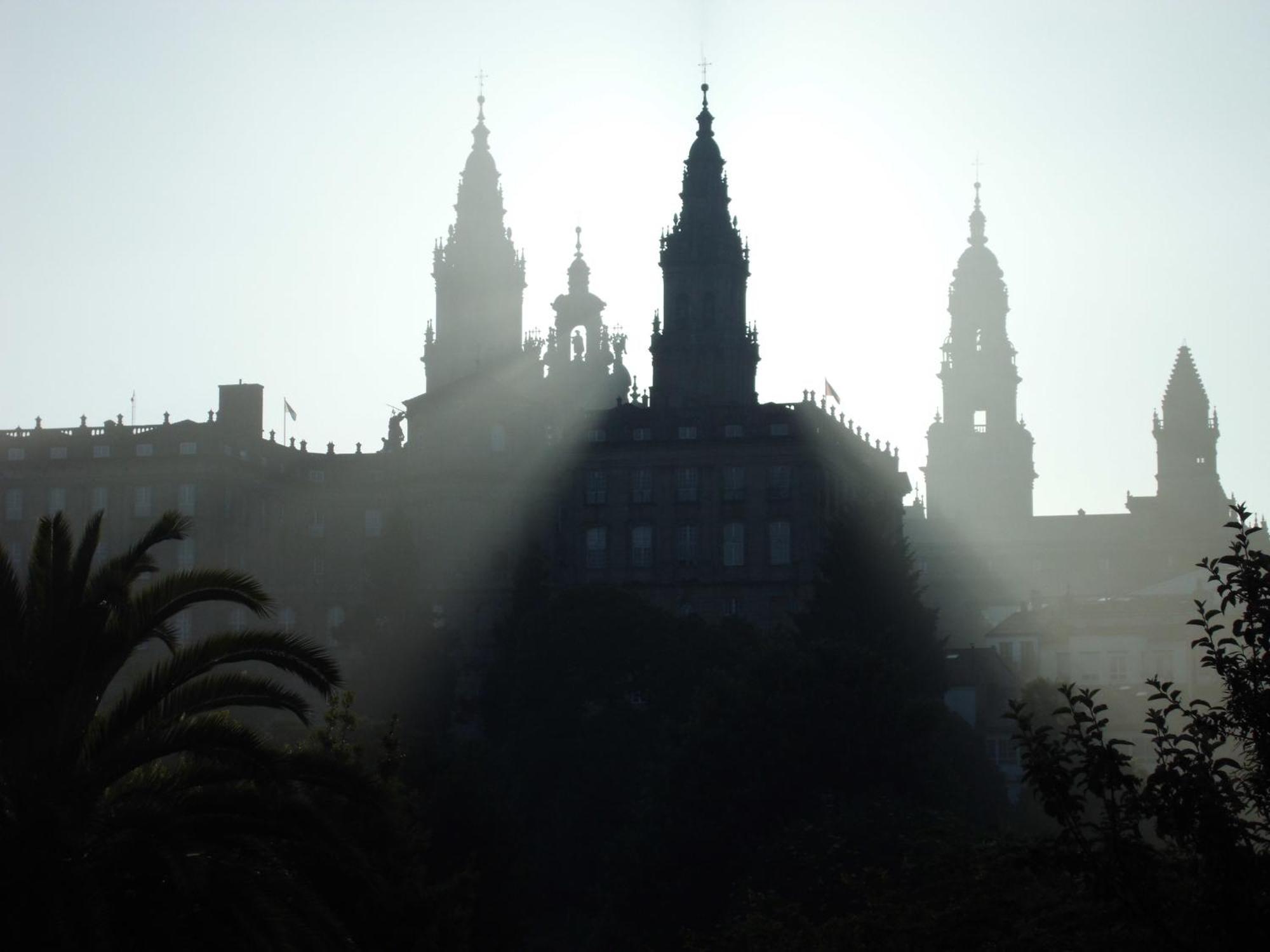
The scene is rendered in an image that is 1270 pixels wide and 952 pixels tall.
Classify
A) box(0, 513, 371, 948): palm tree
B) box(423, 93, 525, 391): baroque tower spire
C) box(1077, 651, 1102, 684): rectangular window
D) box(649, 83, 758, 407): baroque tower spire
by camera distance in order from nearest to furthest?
box(0, 513, 371, 948): palm tree → box(1077, 651, 1102, 684): rectangular window → box(649, 83, 758, 407): baroque tower spire → box(423, 93, 525, 391): baroque tower spire

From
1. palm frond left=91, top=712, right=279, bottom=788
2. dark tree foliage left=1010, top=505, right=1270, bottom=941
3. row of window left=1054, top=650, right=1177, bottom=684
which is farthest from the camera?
row of window left=1054, top=650, right=1177, bottom=684

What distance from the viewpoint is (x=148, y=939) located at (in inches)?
957

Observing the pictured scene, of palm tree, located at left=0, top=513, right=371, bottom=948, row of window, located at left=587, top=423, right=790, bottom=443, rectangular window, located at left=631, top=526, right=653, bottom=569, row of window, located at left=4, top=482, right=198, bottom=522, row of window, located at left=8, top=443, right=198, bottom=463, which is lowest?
palm tree, located at left=0, top=513, right=371, bottom=948

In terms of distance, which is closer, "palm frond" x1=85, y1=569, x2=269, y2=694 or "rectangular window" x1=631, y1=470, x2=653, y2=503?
"palm frond" x1=85, y1=569, x2=269, y2=694

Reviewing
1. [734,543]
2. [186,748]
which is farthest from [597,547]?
[186,748]

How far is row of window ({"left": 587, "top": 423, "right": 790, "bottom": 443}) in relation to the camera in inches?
4464

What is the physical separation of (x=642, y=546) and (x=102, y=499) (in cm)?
2882

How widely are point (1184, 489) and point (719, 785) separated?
114 meters

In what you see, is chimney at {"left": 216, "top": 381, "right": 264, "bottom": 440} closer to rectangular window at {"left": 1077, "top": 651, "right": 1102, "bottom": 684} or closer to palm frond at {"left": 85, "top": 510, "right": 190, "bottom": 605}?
rectangular window at {"left": 1077, "top": 651, "right": 1102, "bottom": 684}

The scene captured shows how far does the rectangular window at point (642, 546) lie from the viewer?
113312mm

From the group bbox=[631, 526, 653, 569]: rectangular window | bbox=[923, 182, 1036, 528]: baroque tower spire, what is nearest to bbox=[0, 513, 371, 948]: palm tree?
bbox=[631, 526, 653, 569]: rectangular window

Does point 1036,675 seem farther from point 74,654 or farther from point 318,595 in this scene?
point 74,654

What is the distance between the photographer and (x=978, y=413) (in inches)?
6353

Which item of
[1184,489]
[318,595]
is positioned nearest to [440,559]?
[318,595]
